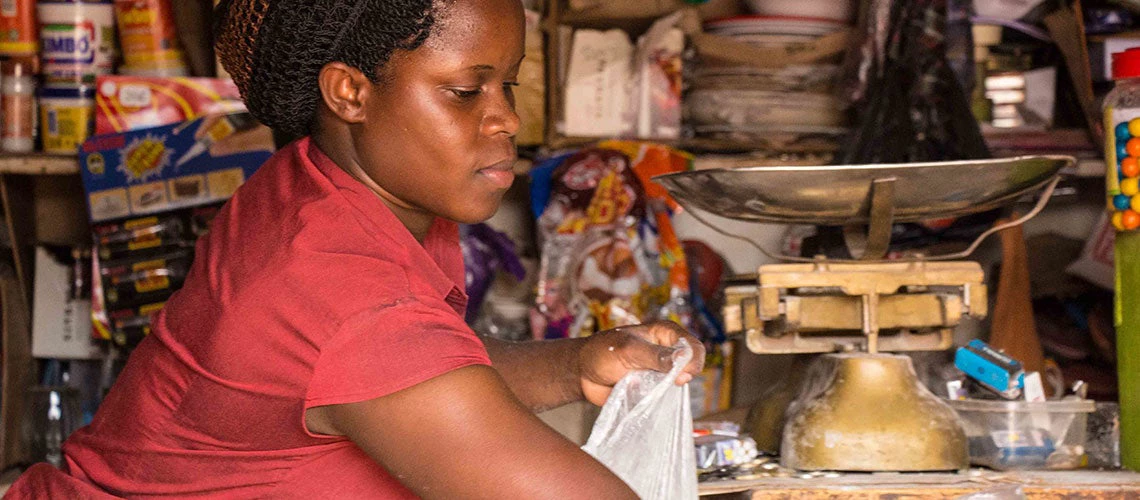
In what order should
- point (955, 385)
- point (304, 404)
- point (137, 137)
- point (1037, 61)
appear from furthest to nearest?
1. point (1037, 61)
2. point (137, 137)
3. point (955, 385)
4. point (304, 404)

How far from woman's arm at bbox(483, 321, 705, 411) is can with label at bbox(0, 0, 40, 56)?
1520 mm

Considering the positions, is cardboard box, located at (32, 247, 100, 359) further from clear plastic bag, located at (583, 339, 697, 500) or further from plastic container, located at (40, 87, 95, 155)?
clear plastic bag, located at (583, 339, 697, 500)

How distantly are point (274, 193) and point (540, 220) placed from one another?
61.7 inches

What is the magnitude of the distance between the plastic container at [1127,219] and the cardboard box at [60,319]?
2.02 m

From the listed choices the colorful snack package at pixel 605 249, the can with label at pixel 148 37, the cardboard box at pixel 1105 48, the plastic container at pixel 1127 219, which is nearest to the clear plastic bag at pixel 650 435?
the plastic container at pixel 1127 219

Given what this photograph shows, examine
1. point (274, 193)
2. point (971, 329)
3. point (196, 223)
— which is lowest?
point (971, 329)

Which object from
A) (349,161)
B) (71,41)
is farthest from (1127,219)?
(71,41)

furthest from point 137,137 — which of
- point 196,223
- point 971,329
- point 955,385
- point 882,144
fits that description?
point 971,329

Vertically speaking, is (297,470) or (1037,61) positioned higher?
(1037,61)

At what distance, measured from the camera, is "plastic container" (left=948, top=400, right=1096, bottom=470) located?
144cm

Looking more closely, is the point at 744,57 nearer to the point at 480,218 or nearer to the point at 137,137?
the point at 137,137

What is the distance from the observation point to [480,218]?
3.68ft

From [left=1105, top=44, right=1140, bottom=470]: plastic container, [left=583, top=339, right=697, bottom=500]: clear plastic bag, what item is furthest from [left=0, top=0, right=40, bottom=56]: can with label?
[left=1105, top=44, right=1140, bottom=470]: plastic container

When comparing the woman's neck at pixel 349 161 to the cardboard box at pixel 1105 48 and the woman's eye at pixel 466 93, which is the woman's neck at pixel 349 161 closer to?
the woman's eye at pixel 466 93
